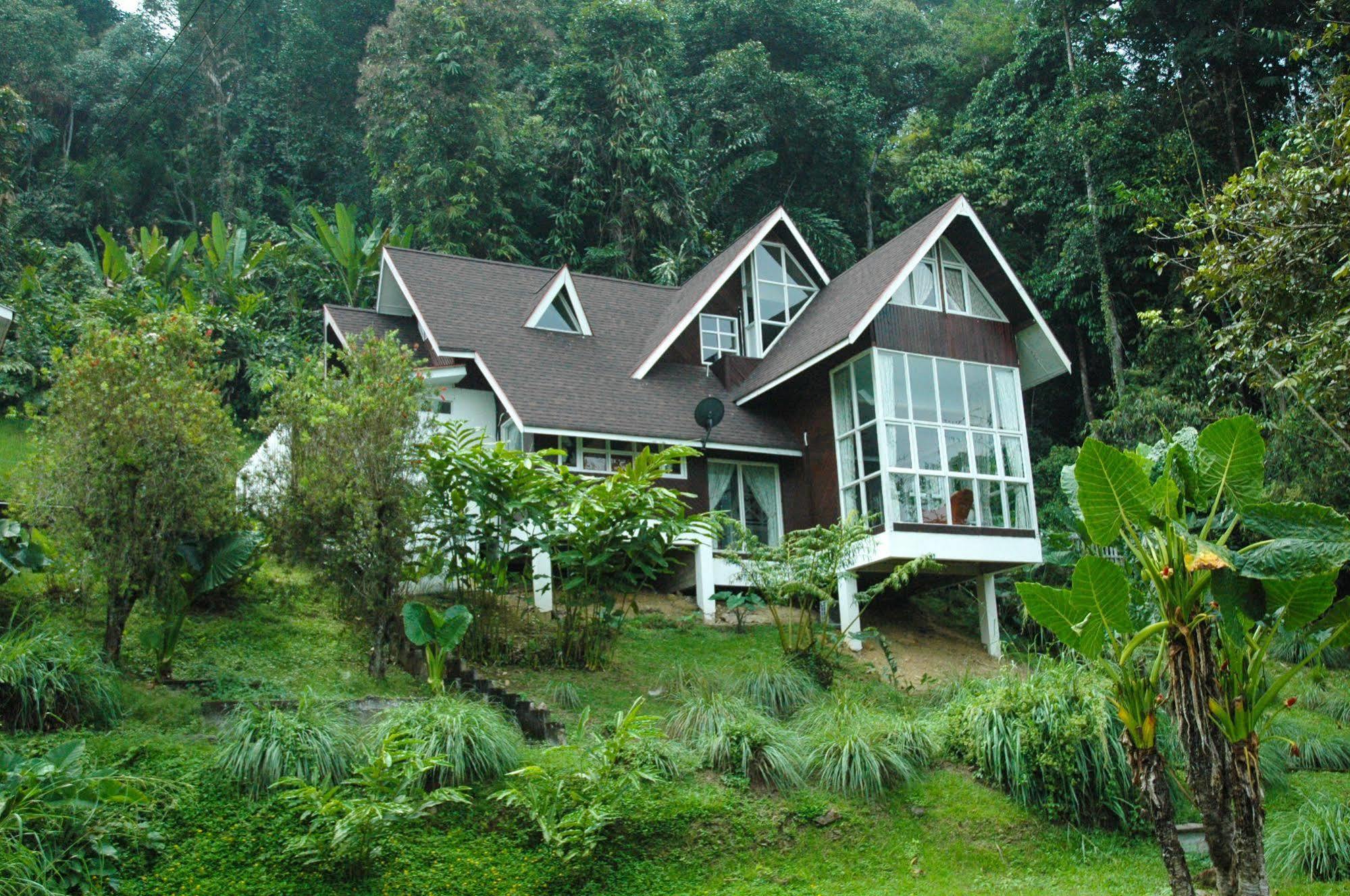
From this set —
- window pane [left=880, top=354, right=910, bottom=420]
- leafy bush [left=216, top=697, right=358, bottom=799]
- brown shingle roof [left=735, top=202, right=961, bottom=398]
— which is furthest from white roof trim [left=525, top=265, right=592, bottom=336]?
leafy bush [left=216, top=697, right=358, bottom=799]

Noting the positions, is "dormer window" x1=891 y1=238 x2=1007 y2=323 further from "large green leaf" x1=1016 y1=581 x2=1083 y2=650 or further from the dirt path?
"large green leaf" x1=1016 y1=581 x2=1083 y2=650

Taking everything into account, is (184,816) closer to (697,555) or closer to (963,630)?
(697,555)

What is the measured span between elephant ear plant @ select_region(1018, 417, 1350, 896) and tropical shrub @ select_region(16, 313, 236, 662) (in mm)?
8843

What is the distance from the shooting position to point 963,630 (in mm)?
20984

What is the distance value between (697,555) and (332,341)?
9.90 metres

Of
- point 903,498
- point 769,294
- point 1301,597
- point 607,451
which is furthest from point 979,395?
point 1301,597

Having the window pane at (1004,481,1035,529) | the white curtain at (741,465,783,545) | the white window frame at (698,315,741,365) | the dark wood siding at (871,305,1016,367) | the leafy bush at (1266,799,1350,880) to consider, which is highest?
the white window frame at (698,315,741,365)

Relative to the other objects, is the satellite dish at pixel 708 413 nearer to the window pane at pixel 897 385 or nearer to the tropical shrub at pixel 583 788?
the window pane at pixel 897 385

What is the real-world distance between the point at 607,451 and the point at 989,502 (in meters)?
6.45

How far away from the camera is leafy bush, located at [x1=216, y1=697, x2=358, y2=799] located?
9711mm

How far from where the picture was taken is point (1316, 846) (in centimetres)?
1015

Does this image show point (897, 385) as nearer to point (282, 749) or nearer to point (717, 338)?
point (717, 338)

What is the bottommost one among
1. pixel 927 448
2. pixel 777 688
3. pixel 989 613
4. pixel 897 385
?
pixel 777 688

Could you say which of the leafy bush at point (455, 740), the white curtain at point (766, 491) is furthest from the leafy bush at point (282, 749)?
the white curtain at point (766, 491)
